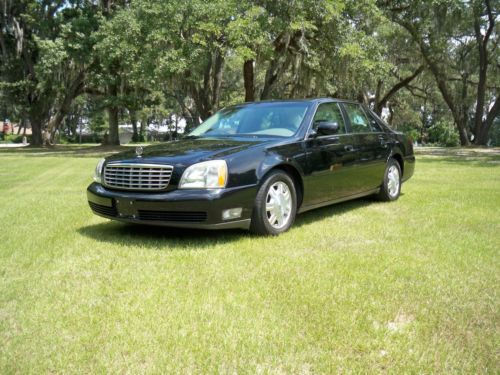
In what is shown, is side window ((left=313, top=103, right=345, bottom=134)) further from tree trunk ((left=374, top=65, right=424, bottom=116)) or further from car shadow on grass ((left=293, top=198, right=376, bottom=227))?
tree trunk ((left=374, top=65, right=424, bottom=116))

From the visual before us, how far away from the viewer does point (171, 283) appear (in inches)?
142

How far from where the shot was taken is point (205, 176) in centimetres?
464

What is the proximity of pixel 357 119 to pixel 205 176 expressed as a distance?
3.04 metres

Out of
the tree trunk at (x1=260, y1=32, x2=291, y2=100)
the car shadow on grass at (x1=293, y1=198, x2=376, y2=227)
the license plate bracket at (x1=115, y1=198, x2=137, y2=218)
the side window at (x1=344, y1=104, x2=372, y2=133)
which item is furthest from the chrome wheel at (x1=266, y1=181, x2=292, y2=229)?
the tree trunk at (x1=260, y1=32, x2=291, y2=100)

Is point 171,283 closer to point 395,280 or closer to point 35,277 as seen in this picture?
point 35,277

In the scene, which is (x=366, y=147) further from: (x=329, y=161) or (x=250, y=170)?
(x=250, y=170)

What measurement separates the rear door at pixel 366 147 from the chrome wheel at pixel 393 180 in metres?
0.30

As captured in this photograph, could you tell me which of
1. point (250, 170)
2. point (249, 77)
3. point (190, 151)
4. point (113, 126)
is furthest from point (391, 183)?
point (113, 126)

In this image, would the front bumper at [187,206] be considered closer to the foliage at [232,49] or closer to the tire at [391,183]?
the tire at [391,183]

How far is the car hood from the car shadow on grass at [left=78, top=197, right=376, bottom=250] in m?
0.79

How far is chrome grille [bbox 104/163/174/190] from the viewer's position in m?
4.75

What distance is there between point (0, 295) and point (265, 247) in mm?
2236

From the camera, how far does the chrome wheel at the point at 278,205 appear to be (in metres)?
5.07

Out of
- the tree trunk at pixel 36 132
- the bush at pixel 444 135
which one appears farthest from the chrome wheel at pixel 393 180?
the bush at pixel 444 135
